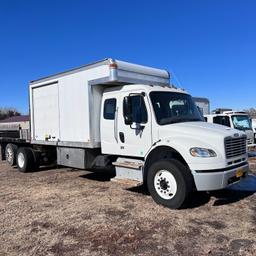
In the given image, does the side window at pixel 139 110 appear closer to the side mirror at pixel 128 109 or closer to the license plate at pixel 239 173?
the side mirror at pixel 128 109

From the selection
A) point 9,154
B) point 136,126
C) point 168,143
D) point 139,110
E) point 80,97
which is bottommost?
point 9,154

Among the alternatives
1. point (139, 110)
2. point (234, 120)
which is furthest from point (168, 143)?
point (234, 120)

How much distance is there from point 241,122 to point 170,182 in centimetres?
1192

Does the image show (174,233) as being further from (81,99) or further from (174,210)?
(81,99)

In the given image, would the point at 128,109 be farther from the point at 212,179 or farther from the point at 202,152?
the point at 212,179

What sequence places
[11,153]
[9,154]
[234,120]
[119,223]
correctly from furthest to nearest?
[234,120] → [9,154] → [11,153] → [119,223]

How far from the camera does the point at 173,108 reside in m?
8.48

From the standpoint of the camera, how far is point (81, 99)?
990 centimetres

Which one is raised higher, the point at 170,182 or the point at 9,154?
the point at 9,154

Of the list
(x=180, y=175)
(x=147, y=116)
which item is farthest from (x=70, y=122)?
(x=180, y=175)

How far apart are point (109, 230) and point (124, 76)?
4.30 meters

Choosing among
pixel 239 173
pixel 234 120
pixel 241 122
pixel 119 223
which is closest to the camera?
pixel 119 223

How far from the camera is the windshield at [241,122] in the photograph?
57.9 ft

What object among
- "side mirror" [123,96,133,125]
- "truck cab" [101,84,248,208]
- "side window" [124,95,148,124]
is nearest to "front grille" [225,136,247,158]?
"truck cab" [101,84,248,208]
